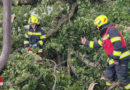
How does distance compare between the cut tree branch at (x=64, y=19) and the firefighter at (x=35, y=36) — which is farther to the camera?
the cut tree branch at (x=64, y=19)

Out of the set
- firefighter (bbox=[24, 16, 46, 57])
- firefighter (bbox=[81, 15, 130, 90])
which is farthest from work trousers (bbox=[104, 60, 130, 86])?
firefighter (bbox=[24, 16, 46, 57])

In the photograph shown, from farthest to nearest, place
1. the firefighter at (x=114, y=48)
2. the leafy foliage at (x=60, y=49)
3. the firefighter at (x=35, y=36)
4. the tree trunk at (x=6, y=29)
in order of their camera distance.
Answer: the firefighter at (x=35, y=36)
the tree trunk at (x=6, y=29)
the leafy foliage at (x=60, y=49)
the firefighter at (x=114, y=48)

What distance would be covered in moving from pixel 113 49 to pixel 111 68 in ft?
1.86

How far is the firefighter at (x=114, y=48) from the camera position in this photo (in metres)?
3.22

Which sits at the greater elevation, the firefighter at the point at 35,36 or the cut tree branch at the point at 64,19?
the cut tree branch at the point at 64,19

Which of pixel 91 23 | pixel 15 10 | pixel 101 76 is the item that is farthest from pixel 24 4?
pixel 101 76

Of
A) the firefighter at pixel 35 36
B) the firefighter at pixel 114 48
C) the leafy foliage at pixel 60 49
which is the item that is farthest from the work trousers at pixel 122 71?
the firefighter at pixel 35 36

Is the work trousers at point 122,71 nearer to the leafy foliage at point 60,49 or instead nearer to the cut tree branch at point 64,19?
the leafy foliage at point 60,49

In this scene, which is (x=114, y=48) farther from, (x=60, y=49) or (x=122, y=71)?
(x=60, y=49)

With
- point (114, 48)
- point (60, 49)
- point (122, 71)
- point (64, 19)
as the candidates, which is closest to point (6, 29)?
point (60, 49)

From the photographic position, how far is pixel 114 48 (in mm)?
3234

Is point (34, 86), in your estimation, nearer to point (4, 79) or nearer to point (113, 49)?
point (4, 79)

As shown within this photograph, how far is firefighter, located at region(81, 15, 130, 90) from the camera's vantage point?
3219 mm

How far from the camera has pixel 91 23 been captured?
4.72 meters
